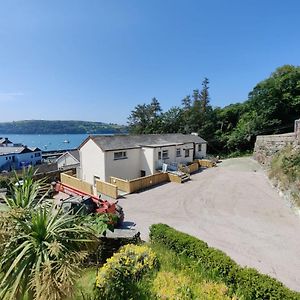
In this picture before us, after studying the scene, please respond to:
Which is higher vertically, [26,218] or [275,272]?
[26,218]

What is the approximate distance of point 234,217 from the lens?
13.9 metres

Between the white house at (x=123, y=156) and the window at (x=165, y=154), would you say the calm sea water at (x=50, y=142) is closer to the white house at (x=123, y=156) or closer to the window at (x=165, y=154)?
the white house at (x=123, y=156)

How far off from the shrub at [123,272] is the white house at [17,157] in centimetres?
4011

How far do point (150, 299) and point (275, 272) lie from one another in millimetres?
5662

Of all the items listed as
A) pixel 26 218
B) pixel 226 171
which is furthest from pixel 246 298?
pixel 226 171

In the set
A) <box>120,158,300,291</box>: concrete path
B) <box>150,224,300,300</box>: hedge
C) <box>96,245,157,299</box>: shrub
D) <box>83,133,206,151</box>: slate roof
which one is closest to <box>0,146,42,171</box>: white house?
<box>83,133,206,151</box>: slate roof

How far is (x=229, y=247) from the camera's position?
10453mm

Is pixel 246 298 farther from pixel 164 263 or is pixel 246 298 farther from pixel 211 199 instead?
pixel 211 199

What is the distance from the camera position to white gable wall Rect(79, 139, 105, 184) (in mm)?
20859

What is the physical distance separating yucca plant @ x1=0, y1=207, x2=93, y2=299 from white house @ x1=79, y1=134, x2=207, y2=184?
16645mm

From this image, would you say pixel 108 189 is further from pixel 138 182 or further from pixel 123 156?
pixel 123 156

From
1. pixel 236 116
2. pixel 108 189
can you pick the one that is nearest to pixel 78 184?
pixel 108 189

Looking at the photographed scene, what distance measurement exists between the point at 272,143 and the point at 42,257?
28692 millimetres

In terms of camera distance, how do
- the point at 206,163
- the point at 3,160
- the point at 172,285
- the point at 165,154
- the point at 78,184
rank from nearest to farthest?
the point at 172,285 → the point at 78,184 → the point at 165,154 → the point at 206,163 → the point at 3,160
